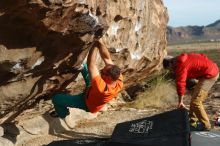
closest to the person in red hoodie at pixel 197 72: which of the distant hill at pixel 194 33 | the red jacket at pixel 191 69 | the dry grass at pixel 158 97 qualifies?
the red jacket at pixel 191 69

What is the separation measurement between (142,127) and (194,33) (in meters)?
155

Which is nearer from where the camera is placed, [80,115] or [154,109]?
[80,115]

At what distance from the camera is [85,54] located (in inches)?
280

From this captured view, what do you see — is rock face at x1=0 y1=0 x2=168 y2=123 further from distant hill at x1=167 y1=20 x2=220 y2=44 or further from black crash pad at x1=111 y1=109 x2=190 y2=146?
distant hill at x1=167 y1=20 x2=220 y2=44

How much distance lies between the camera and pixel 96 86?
6.68 meters

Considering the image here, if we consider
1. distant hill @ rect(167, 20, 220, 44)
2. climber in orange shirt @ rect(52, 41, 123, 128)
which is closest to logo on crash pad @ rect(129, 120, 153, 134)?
climber in orange shirt @ rect(52, 41, 123, 128)

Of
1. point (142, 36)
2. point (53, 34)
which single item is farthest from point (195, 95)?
point (53, 34)

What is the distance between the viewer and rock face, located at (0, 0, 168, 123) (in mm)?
5535

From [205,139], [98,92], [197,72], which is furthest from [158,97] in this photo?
[205,139]

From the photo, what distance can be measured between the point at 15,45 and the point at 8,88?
3.63 ft

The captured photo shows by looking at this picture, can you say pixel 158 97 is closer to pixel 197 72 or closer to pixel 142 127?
pixel 197 72

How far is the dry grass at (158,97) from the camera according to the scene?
13084 mm

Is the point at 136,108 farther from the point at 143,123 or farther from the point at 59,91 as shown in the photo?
the point at 143,123

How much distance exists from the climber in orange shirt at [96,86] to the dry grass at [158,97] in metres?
5.64
